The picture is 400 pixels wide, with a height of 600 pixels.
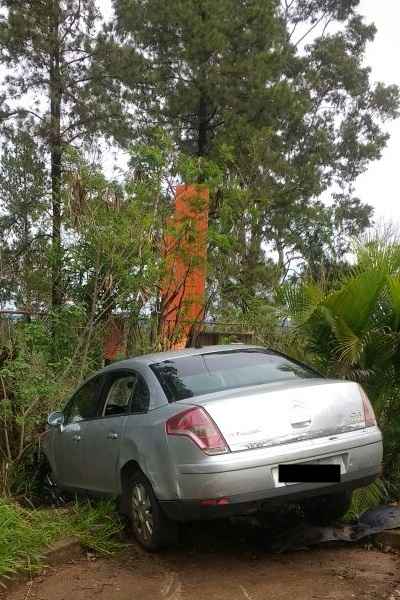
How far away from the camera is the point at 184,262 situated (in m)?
11.2

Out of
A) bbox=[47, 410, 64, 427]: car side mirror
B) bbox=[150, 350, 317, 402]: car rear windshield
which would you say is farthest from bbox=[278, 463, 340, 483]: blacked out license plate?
bbox=[47, 410, 64, 427]: car side mirror

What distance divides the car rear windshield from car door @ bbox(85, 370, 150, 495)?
253 millimetres

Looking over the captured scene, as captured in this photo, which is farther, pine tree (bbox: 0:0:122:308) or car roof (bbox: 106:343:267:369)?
pine tree (bbox: 0:0:122:308)

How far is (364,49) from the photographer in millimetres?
35188

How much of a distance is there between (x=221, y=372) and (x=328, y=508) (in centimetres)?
140

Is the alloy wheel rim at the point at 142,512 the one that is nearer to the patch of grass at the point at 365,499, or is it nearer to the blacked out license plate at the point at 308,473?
the blacked out license plate at the point at 308,473

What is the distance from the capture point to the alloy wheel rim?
539cm

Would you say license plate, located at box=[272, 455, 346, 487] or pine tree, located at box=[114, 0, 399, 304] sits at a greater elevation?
pine tree, located at box=[114, 0, 399, 304]

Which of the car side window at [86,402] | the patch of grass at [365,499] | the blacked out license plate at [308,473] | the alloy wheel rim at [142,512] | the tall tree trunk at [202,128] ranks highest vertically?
the tall tree trunk at [202,128]

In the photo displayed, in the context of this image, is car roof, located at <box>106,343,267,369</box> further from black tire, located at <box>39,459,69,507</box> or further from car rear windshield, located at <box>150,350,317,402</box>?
black tire, located at <box>39,459,69,507</box>

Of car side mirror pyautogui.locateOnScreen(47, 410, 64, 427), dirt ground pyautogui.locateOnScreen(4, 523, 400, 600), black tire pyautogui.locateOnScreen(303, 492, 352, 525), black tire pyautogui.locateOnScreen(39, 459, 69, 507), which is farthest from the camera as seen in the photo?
black tire pyautogui.locateOnScreen(39, 459, 69, 507)

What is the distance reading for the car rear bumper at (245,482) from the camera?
476cm

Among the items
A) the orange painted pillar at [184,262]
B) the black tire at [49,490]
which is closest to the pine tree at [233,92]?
the orange painted pillar at [184,262]

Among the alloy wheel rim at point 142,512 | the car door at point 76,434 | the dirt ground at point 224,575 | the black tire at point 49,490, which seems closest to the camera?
the dirt ground at point 224,575
